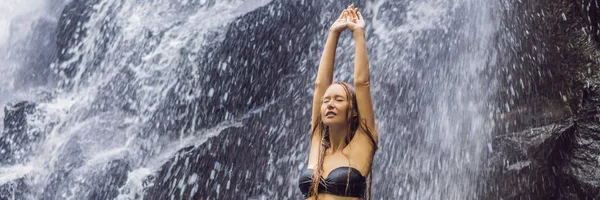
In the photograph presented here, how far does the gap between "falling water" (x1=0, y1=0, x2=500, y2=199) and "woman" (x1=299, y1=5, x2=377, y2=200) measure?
4143 millimetres

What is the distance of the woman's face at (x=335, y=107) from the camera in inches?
152

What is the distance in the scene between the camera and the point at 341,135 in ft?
12.8

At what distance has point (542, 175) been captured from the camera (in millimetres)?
7469

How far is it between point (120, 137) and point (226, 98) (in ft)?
4.96

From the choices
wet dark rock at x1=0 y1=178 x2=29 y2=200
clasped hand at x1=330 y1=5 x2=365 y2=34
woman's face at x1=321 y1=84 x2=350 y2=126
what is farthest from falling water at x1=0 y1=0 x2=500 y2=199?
woman's face at x1=321 y1=84 x2=350 y2=126

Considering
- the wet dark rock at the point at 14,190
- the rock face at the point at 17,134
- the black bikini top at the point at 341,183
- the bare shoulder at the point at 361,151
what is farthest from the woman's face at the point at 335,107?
the rock face at the point at 17,134

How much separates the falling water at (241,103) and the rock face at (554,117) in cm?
32

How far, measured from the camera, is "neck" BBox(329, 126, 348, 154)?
3.90 meters

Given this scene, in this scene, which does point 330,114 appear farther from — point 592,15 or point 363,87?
point 592,15

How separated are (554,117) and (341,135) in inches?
177

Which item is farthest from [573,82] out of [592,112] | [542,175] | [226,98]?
[226,98]

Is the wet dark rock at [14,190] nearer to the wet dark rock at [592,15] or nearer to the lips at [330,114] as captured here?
the lips at [330,114]

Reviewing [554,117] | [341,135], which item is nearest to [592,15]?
[554,117]

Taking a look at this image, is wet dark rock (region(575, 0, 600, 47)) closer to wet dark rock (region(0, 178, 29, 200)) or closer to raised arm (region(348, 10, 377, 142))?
raised arm (region(348, 10, 377, 142))
